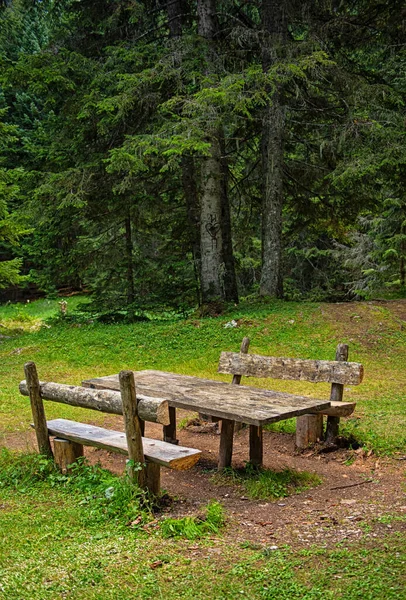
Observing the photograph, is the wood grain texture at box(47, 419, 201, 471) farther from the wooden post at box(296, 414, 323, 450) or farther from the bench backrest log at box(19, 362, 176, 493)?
the wooden post at box(296, 414, 323, 450)

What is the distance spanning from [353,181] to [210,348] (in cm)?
500

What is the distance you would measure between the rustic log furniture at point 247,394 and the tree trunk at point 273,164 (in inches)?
310

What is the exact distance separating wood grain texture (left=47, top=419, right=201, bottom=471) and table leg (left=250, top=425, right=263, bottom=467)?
116 cm

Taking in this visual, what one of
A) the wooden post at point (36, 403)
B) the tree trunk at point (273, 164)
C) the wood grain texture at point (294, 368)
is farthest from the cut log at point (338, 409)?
the tree trunk at point (273, 164)

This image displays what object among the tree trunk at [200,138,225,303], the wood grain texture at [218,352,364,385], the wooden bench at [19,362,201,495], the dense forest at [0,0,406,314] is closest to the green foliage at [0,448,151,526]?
the wooden bench at [19,362,201,495]

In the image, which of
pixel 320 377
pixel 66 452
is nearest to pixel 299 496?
pixel 320 377

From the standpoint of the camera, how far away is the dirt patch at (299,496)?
4438 mm

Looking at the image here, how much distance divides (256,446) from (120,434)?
1429 mm

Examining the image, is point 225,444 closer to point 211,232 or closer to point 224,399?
point 224,399

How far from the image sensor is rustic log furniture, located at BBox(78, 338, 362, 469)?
560 centimetres

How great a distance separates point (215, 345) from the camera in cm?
1316

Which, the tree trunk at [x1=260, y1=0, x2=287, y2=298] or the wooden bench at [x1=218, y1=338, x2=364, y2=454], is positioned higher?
the tree trunk at [x1=260, y1=0, x2=287, y2=298]

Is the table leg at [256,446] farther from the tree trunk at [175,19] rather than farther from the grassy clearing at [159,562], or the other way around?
the tree trunk at [175,19]

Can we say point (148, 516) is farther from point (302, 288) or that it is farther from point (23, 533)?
point (302, 288)
